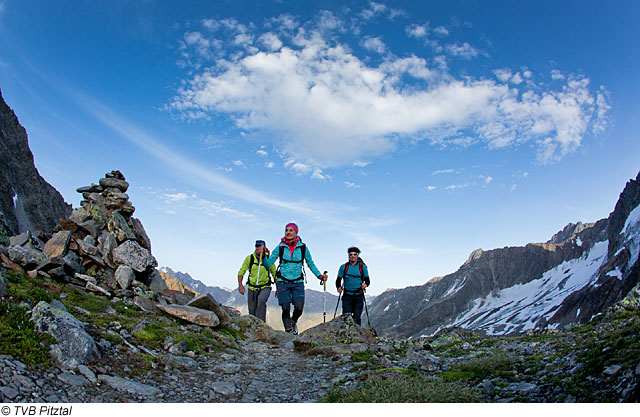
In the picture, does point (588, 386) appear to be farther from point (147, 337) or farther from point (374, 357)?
point (147, 337)

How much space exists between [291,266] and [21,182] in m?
109

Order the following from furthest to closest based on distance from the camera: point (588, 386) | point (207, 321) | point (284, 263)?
point (284, 263)
point (207, 321)
point (588, 386)

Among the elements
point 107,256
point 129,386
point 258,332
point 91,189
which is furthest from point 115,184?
point 129,386

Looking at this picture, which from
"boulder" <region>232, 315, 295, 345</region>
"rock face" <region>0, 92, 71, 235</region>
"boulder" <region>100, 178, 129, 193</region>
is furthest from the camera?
"rock face" <region>0, 92, 71, 235</region>

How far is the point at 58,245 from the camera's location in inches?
566

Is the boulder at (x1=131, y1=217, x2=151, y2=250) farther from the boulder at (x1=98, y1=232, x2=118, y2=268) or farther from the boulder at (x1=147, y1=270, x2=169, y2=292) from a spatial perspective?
the boulder at (x1=147, y1=270, x2=169, y2=292)

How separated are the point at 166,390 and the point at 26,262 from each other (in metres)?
8.69

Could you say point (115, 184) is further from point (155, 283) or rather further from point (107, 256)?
point (155, 283)

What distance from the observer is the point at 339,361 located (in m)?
10.8

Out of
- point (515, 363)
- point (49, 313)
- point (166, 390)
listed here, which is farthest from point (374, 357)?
point (49, 313)

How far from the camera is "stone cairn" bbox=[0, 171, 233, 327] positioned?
12.9 meters

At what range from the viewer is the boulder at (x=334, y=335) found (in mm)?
13236

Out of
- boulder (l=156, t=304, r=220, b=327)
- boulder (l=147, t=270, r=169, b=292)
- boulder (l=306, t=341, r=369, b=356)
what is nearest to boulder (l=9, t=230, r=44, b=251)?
boulder (l=147, t=270, r=169, b=292)

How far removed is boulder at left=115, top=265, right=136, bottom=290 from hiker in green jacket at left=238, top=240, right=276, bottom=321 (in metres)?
4.20
